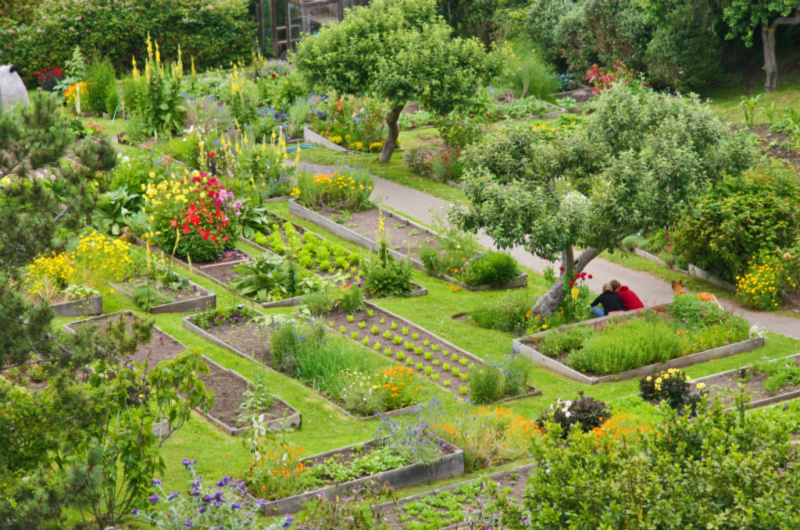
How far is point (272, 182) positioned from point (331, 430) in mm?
9414

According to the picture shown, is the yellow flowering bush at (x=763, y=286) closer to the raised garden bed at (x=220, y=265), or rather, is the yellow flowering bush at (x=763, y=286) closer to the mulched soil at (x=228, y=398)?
the raised garden bed at (x=220, y=265)

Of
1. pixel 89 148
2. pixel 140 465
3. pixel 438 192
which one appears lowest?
pixel 438 192

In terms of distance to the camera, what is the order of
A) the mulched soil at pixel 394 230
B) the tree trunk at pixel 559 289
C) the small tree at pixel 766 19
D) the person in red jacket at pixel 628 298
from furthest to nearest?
the small tree at pixel 766 19 < the mulched soil at pixel 394 230 < the person in red jacket at pixel 628 298 < the tree trunk at pixel 559 289

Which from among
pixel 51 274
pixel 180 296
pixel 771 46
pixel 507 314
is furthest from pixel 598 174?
pixel 771 46

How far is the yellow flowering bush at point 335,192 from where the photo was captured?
18969mm

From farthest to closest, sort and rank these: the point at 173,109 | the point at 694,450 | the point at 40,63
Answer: the point at 40,63, the point at 173,109, the point at 694,450

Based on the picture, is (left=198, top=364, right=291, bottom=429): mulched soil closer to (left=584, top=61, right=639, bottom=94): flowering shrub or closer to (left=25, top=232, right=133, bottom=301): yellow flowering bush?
(left=25, top=232, right=133, bottom=301): yellow flowering bush

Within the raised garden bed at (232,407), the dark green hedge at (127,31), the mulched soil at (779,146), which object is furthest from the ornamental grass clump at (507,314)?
the dark green hedge at (127,31)

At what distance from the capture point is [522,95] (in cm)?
2792

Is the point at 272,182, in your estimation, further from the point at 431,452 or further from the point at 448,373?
the point at 431,452

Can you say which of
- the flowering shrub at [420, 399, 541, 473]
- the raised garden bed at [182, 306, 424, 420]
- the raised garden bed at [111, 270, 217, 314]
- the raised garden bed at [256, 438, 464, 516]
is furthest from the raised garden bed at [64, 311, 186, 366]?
the flowering shrub at [420, 399, 541, 473]

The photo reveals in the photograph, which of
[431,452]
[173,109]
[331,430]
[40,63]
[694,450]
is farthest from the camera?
[40,63]

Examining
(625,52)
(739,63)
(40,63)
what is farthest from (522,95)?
(40,63)

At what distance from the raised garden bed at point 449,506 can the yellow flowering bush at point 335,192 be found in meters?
10.1
